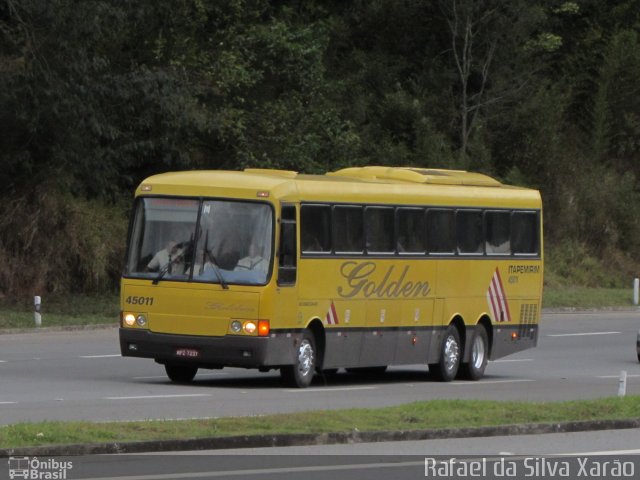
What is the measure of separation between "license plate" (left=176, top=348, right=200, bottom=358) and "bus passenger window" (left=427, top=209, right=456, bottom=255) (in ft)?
16.9

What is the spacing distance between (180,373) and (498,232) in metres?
6.70

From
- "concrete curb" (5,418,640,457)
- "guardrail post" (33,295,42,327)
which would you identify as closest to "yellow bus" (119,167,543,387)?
"concrete curb" (5,418,640,457)

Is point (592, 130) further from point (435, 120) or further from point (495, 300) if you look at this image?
point (495, 300)

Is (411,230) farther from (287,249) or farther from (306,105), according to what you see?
(306,105)

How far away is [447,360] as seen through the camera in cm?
2412

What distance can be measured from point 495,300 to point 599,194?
29946mm

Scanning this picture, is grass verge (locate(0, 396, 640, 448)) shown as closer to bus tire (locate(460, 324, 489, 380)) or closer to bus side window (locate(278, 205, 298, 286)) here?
bus side window (locate(278, 205, 298, 286))

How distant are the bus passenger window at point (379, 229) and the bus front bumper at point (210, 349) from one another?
2787 millimetres

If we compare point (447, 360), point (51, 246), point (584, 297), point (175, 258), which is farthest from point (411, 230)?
point (584, 297)

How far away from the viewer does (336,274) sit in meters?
21.9

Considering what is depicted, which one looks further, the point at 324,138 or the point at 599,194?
the point at 599,194

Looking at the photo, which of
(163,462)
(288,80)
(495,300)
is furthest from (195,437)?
(288,80)

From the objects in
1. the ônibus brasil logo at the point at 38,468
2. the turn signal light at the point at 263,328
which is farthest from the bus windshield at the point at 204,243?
the ônibus brasil logo at the point at 38,468

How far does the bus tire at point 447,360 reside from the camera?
24.0 meters
